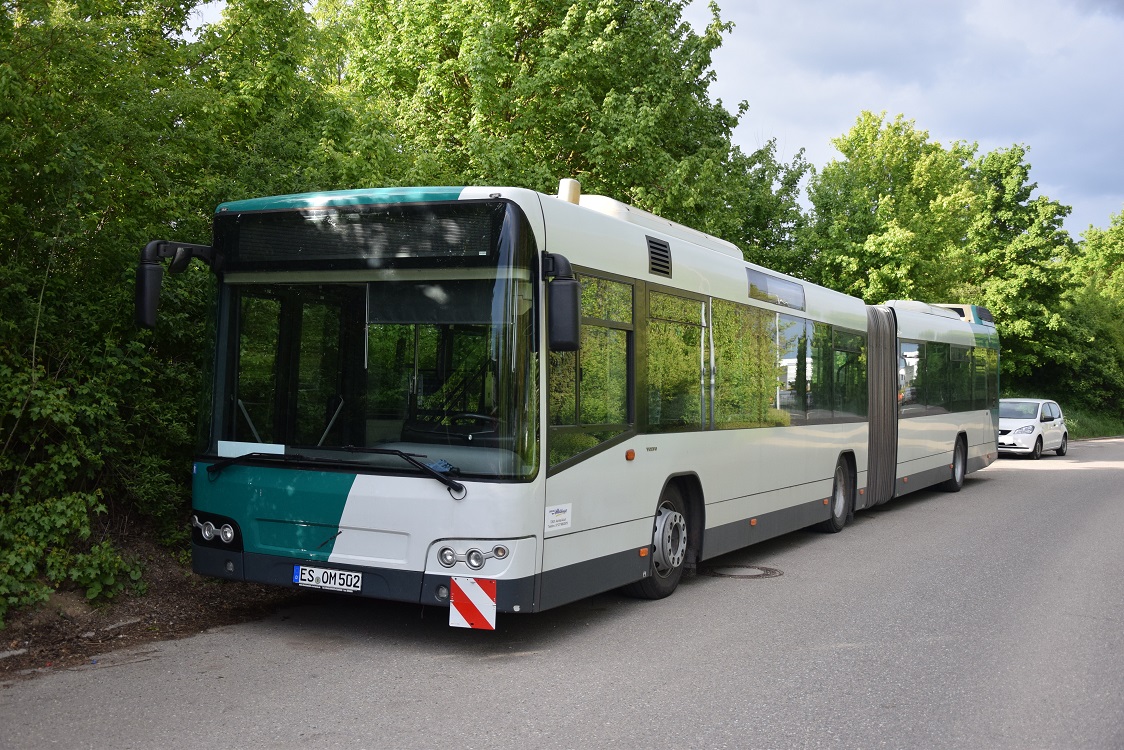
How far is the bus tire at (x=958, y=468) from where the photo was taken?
19.0 metres

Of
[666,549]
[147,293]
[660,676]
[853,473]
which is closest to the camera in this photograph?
[660,676]

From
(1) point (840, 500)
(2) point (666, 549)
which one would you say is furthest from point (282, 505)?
(1) point (840, 500)

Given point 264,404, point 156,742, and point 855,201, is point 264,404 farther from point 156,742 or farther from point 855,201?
point 855,201

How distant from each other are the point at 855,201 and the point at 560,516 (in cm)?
2768

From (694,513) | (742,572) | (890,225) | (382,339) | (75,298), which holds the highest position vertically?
(890,225)

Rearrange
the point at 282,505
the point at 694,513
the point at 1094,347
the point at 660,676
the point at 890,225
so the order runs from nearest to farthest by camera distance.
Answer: the point at 660,676, the point at 282,505, the point at 694,513, the point at 890,225, the point at 1094,347

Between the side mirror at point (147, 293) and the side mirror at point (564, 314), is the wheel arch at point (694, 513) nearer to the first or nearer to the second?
the side mirror at point (564, 314)

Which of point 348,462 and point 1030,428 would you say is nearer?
point 348,462

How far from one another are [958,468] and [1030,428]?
36.7ft

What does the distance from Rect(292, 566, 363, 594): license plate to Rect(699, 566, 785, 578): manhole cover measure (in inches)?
174

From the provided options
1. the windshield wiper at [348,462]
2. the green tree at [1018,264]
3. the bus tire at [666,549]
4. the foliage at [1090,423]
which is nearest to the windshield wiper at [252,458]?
the windshield wiper at [348,462]

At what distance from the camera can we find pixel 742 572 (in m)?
10.5

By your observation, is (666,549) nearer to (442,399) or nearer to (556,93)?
(442,399)

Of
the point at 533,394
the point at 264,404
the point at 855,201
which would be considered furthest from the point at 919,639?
the point at 855,201
